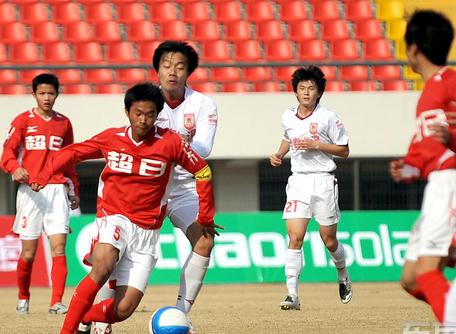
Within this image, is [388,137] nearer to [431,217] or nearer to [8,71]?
[8,71]

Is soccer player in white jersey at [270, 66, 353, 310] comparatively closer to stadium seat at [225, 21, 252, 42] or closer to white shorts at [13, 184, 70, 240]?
white shorts at [13, 184, 70, 240]

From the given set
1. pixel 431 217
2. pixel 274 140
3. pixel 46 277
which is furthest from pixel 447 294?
pixel 274 140

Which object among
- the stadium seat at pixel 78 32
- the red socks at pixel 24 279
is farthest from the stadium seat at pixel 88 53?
the red socks at pixel 24 279

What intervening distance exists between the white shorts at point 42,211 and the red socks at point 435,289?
5.87 m

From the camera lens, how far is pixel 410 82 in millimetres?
20031

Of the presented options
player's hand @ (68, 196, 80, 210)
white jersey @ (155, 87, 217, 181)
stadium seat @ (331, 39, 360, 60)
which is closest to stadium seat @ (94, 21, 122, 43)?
stadium seat @ (331, 39, 360, 60)

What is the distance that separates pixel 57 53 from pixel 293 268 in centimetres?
1044

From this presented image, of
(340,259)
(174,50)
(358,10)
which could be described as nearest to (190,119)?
(174,50)

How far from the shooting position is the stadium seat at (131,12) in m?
21.4

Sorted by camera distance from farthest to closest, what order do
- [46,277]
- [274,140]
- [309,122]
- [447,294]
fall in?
[274,140]
[46,277]
[309,122]
[447,294]

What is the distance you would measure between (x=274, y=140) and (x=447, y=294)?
1317 centimetres

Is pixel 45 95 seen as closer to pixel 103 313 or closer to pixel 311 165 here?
pixel 311 165

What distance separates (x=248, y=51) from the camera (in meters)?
21.1

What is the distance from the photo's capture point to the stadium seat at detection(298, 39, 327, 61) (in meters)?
21.2
